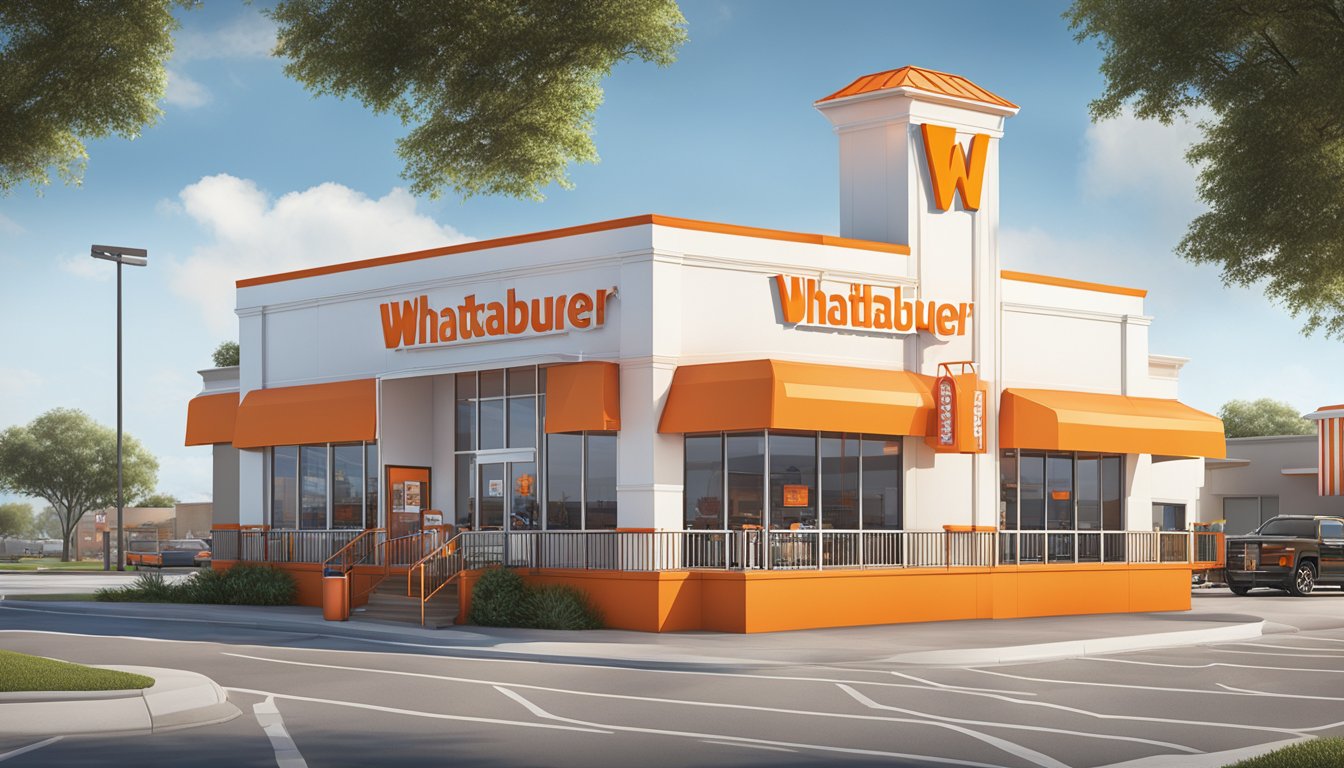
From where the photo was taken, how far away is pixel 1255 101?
669 inches

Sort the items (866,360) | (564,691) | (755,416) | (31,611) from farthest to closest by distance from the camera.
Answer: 1. (31,611)
2. (866,360)
3. (755,416)
4. (564,691)

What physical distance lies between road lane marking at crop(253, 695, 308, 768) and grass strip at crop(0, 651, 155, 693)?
137 centimetres

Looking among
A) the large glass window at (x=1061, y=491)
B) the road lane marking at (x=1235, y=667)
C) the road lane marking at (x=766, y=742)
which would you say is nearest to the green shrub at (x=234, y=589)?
the large glass window at (x=1061, y=491)

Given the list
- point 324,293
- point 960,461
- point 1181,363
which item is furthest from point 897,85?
point 1181,363

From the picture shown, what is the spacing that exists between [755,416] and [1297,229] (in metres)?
10.9

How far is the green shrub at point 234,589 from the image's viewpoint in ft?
108

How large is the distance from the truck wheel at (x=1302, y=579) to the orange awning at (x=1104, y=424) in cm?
751

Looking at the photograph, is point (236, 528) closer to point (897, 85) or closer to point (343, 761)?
point (897, 85)

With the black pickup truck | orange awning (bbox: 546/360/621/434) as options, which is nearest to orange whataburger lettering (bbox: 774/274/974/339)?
orange awning (bbox: 546/360/621/434)

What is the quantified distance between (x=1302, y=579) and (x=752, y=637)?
2111 centimetres

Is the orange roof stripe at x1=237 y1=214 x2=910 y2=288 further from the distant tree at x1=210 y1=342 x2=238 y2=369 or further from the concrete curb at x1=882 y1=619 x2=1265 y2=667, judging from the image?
the distant tree at x1=210 y1=342 x2=238 y2=369

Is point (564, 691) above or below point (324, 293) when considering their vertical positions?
below

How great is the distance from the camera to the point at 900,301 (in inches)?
1189

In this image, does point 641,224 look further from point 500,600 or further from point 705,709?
point 705,709
